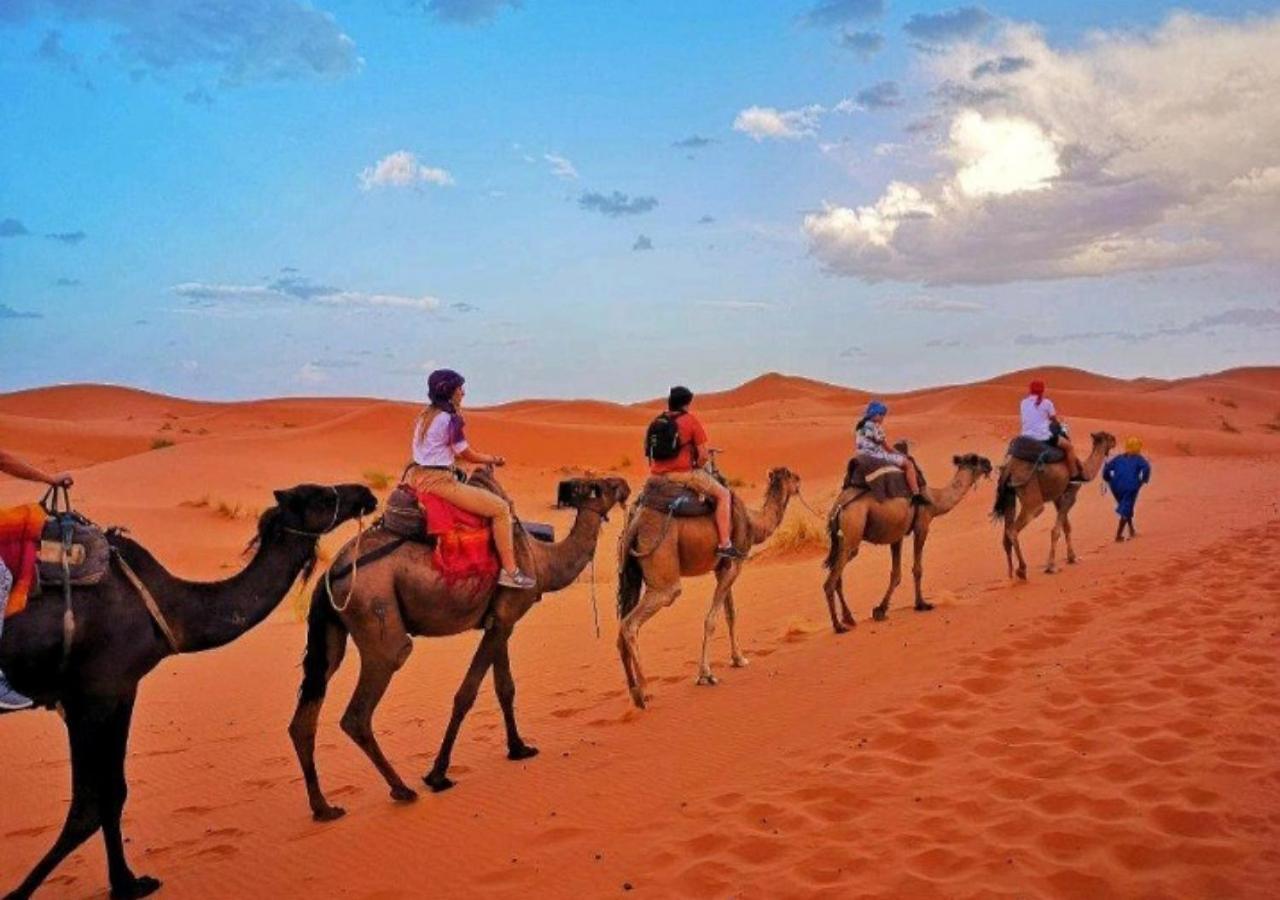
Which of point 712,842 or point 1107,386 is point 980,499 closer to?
point 712,842

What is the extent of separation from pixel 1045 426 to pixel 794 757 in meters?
10.0

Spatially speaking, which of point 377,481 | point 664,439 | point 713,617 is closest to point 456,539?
point 664,439

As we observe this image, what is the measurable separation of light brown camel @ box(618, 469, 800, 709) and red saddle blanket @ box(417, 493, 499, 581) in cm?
222

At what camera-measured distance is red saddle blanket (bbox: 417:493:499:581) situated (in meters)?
8.10

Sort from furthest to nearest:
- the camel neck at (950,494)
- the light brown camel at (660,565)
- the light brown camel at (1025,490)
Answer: the light brown camel at (1025,490) → the camel neck at (950,494) → the light brown camel at (660,565)

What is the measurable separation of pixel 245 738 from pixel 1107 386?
410ft

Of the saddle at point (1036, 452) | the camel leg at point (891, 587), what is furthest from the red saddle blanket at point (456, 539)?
the saddle at point (1036, 452)

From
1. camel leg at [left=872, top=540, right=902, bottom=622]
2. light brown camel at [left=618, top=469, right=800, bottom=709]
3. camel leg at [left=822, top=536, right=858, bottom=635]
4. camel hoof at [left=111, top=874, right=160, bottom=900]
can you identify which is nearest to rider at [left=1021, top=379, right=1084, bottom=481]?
camel leg at [left=872, top=540, right=902, bottom=622]

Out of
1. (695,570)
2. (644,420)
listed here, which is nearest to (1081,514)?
(695,570)

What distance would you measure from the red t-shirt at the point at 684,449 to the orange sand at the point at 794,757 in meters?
2.20

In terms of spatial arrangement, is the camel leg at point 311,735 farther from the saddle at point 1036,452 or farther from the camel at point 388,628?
the saddle at point 1036,452

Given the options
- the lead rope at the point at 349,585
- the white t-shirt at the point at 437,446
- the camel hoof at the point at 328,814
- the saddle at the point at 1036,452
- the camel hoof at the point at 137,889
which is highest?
the white t-shirt at the point at 437,446

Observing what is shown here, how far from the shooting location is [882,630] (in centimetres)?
1234

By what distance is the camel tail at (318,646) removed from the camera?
25.2 feet
